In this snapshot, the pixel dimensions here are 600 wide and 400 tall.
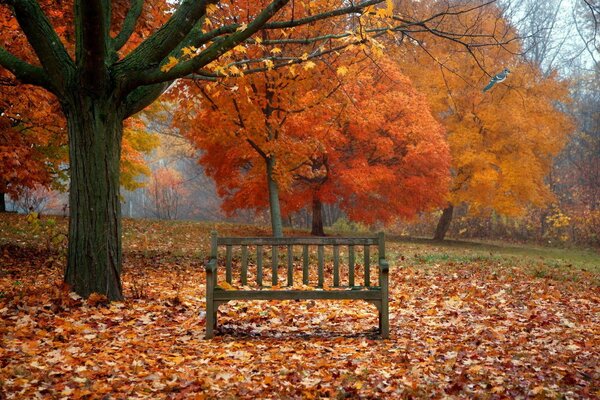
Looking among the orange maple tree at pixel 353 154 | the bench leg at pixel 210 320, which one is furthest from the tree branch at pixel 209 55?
the orange maple tree at pixel 353 154

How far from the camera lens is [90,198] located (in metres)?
7.46

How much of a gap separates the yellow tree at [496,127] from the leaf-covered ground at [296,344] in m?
13.8

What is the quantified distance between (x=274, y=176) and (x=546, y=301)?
31.8ft

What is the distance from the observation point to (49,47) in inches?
290

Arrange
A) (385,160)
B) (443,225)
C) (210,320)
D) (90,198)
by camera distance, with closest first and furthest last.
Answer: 1. (210,320)
2. (90,198)
3. (385,160)
4. (443,225)

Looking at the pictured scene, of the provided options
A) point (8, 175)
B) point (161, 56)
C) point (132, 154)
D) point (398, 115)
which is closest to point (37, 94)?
point (8, 175)

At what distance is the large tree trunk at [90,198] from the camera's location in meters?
7.46

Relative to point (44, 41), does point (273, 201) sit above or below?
below

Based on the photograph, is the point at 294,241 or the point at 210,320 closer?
the point at 210,320

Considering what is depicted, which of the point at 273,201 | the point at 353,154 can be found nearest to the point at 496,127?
the point at 353,154

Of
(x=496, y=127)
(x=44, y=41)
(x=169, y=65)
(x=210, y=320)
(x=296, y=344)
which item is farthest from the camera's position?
(x=496, y=127)

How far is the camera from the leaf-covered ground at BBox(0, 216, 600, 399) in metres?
4.64

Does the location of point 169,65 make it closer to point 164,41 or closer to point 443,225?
point 164,41

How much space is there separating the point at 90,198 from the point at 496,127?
786 inches
